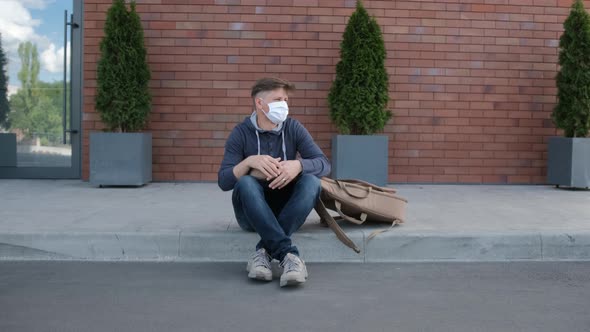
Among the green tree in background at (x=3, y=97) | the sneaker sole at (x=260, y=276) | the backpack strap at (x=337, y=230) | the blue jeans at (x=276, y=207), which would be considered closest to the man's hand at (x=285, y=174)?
the blue jeans at (x=276, y=207)

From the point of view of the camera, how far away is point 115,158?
24.5ft

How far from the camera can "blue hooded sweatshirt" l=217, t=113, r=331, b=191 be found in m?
4.29

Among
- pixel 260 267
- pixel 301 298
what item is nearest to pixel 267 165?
pixel 260 267

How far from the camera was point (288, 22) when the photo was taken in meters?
8.27

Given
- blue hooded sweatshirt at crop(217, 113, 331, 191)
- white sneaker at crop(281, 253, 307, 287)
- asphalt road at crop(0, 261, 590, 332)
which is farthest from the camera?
blue hooded sweatshirt at crop(217, 113, 331, 191)

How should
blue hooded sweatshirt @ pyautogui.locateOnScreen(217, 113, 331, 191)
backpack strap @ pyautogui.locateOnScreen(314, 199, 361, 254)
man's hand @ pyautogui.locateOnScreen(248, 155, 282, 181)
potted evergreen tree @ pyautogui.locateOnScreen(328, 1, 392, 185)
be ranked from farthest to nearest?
potted evergreen tree @ pyautogui.locateOnScreen(328, 1, 392, 185) → backpack strap @ pyautogui.locateOnScreen(314, 199, 361, 254) → blue hooded sweatshirt @ pyautogui.locateOnScreen(217, 113, 331, 191) → man's hand @ pyautogui.locateOnScreen(248, 155, 282, 181)

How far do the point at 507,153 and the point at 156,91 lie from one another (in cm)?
468

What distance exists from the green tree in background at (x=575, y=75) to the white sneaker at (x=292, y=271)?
17.5 feet

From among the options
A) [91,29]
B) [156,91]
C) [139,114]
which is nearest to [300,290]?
[139,114]

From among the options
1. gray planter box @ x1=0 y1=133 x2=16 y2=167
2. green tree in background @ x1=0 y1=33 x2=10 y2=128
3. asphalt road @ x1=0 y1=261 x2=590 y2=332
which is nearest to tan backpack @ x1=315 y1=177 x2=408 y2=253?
asphalt road @ x1=0 y1=261 x2=590 y2=332

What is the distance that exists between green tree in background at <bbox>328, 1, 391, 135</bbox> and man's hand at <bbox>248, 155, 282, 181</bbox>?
3.63 metres

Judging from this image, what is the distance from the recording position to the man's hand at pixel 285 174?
13.3 ft

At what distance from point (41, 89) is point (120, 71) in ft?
6.00

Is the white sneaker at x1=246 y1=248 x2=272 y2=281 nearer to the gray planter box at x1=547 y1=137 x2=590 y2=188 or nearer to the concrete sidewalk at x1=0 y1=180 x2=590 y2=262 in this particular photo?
the concrete sidewalk at x1=0 y1=180 x2=590 y2=262
